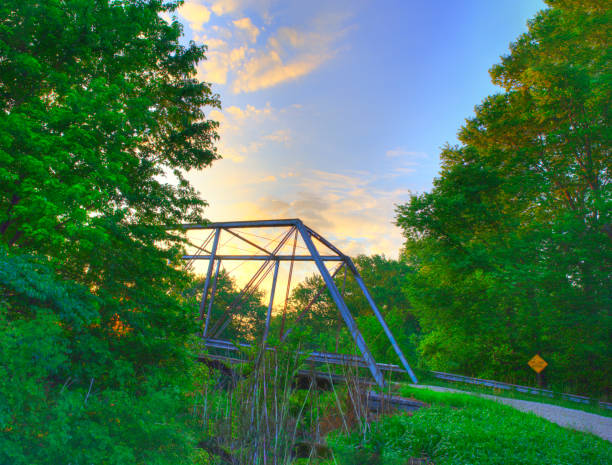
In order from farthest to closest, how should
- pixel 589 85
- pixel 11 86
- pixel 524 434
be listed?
pixel 589 85 → pixel 11 86 → pixel 524 434

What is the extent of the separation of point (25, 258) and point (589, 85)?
1848 cm

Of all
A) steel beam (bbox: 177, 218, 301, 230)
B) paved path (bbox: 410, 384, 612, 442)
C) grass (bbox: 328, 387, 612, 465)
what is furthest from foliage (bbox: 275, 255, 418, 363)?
grass (bbox: 328, 387, 612, 465)

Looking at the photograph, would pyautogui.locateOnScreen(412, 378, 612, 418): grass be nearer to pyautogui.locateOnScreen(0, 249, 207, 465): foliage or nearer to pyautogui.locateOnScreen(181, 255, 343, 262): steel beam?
pyautogui.locateOnScreen(181, 255, 343, 262): steel beam

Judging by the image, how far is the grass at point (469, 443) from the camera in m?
5.96

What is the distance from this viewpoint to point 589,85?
13.9 metres

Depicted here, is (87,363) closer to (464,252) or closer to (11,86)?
(11,86)

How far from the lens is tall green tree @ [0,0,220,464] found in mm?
5738

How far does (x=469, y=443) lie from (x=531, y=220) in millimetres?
14716

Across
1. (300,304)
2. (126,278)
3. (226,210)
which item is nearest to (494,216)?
(226,210)

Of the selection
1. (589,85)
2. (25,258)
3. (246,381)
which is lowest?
(246,381)

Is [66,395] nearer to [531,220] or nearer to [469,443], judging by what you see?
[469,443]

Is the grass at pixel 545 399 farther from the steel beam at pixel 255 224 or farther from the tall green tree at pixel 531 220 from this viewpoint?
the steel beam at pixel 255 224

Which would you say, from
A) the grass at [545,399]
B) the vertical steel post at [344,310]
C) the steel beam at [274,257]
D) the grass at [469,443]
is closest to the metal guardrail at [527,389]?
the grass at [545,399]

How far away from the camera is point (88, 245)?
7172mm
